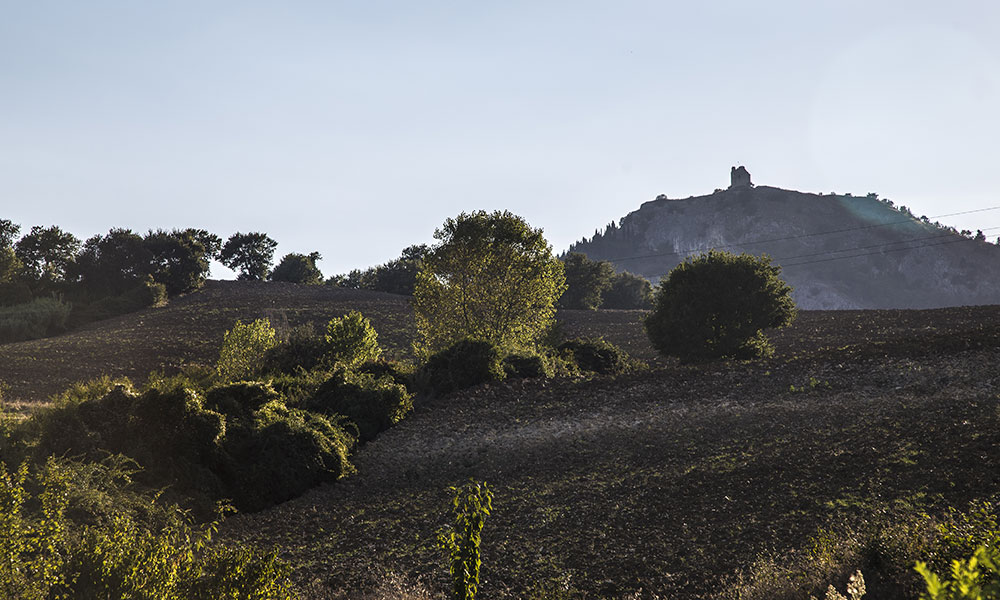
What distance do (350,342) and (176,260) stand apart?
51792mm

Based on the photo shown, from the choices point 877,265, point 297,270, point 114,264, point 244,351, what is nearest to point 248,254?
point 297,270

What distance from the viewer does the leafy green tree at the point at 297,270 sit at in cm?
8894

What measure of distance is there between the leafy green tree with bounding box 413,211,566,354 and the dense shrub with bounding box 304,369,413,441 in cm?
961

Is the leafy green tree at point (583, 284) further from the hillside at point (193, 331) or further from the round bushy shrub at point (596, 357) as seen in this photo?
the round bushy shrub at point (596, 357)

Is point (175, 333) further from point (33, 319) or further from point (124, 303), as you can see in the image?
point (124, 303)

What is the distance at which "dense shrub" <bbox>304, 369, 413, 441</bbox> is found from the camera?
19.2 meters

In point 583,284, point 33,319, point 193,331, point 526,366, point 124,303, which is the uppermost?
point 583,284

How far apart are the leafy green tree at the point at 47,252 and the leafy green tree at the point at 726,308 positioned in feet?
203

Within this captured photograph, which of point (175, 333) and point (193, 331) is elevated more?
point (193, 331)

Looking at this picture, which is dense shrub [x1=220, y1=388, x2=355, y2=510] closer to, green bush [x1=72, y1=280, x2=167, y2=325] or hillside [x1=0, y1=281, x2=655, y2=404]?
hillside [x1=0, y1=281, x2=655, y2=404]

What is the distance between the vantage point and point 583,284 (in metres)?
67.8

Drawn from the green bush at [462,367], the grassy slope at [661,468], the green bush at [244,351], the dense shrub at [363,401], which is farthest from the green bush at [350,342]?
the grassy slope at [661,468]

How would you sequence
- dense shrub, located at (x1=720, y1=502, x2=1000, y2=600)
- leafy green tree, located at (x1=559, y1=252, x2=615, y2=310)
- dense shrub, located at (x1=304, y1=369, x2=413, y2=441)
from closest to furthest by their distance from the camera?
dense shrub, located at (x1=720, y1=502, x2=1000, y2=600)
dense shrub, located at (x1=304, y1=369, x2=413, y2=441)
leafy green tree, located at (x1=559, y1=252, x2=615, y2=310)

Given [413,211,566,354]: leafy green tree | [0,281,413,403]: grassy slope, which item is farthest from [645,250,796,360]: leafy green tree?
[0,281,413,403]: grassy slope
